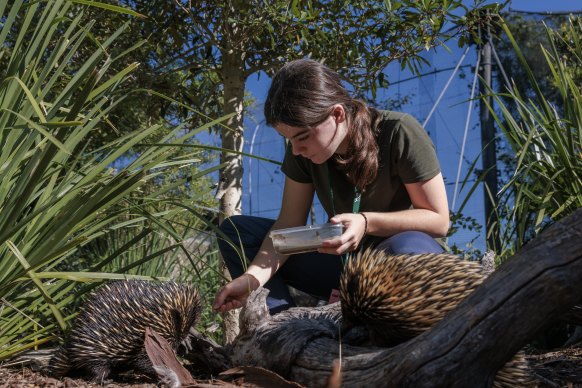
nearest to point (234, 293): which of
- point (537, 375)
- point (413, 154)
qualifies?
point (413, 154)

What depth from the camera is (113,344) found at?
2.56 meters

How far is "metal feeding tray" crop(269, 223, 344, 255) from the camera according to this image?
2070 millimetres

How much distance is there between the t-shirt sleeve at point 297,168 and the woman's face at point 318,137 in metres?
0.35

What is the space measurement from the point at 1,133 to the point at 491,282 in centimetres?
128

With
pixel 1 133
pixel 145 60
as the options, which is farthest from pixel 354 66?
pixel 1 133

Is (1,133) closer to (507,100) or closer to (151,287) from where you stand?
(151,287)

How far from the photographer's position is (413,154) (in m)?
2.36

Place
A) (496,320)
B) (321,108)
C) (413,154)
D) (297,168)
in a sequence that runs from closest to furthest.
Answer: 1. (496,320)
2. (321,108)
3. (413,154)
4. (297,168)

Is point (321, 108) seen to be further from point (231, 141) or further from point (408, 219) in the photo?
point (231, 141)

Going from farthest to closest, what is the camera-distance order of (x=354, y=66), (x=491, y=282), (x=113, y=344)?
(x=354, y=66) → (x=113, y=344) → (x=491, y=282)

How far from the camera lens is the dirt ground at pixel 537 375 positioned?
84.0 inches

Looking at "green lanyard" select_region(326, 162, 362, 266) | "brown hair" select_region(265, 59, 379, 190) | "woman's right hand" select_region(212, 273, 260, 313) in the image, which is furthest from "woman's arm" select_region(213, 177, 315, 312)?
"brown hair" select_region(265, 59, 379, 190)

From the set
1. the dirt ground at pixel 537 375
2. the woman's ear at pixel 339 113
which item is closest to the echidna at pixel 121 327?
the dirt ground at pixel 537 375

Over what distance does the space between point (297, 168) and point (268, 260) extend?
1.18ft
